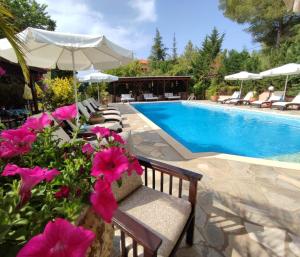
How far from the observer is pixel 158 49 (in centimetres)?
5178

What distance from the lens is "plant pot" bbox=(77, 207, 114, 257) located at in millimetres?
1116

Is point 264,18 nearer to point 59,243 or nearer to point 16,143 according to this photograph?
point 16,143

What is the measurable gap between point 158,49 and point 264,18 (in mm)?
31170

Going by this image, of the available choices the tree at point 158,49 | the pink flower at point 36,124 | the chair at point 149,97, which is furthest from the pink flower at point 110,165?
the tree at point 158,49

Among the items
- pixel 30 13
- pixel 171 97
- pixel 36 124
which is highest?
pixel 30 13

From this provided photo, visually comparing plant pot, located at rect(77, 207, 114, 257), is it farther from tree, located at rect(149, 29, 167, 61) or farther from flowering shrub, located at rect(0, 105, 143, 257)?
tree, located at rect(149, 29, 167, 61)

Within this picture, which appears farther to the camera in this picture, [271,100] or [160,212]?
[271,100]

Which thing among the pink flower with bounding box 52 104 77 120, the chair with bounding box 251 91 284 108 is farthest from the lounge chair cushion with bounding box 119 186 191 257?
the chair with bounding box 251 91 284 108

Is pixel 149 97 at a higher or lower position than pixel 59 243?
lower

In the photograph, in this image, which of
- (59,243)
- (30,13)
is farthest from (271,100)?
(30,13)

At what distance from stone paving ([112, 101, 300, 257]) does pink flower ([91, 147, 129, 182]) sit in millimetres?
1891

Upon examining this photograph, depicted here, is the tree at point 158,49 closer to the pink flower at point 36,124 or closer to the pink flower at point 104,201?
the pink flower at point 36,124

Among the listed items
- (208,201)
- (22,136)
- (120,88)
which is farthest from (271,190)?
(120,88)

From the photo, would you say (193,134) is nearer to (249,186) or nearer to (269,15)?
(249,186)
